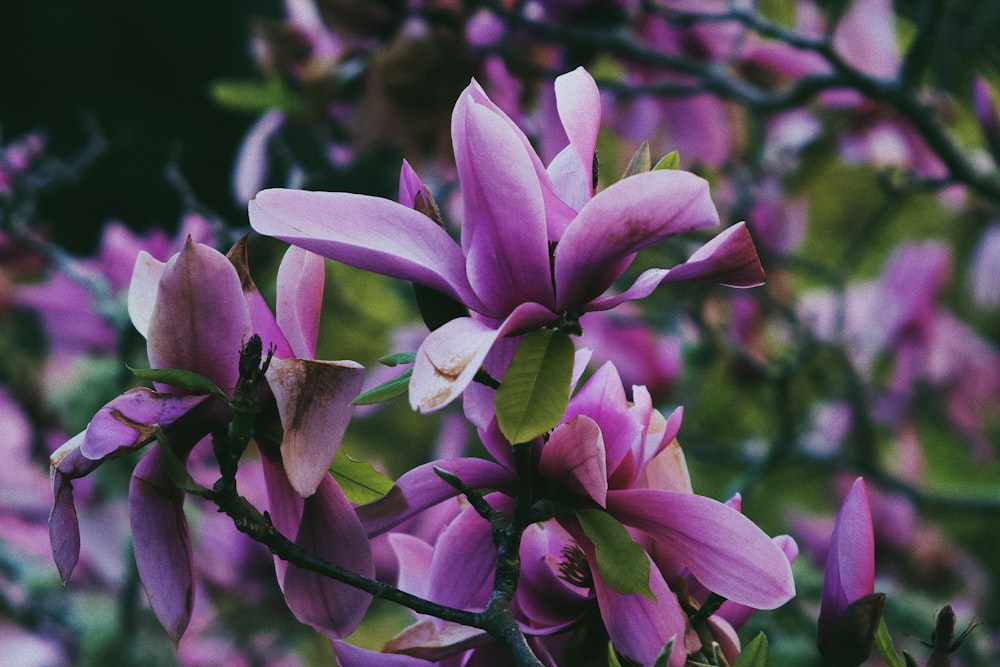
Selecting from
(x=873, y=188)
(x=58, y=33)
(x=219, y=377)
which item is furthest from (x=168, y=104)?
(x=219, y=377)

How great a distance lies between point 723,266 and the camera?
389 mm

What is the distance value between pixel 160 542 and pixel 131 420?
0.18 feet

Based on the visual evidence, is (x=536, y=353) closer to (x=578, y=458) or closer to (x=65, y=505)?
(x=578, y=458)

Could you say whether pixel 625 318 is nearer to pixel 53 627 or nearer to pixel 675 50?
pixel 675 50

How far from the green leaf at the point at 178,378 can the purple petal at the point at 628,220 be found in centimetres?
14

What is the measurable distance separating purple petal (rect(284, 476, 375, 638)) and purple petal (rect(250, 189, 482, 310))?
95 mm

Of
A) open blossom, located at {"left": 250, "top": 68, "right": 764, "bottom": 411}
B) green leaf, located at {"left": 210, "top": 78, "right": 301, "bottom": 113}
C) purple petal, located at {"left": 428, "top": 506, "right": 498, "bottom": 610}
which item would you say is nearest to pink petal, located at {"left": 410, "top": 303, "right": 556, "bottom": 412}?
open blossom, located at {"left": 250, "top": 68, "right": 764, "bottom": 411}

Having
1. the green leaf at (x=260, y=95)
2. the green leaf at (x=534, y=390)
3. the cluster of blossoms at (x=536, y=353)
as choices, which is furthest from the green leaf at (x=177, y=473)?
the green leaf at (x=260, y=95)

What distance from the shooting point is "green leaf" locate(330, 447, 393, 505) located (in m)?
0.44

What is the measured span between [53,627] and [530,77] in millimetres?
773

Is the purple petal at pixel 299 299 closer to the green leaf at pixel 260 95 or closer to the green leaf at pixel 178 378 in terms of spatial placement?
the green leaf at pixel 178 378

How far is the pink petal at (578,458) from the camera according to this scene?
0.40 m

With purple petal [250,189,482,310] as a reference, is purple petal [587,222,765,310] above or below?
above

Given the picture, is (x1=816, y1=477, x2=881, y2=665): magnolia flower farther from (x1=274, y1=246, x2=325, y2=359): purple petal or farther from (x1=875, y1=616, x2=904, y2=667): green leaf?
(x1=274, y1=246, x2=325, y2=359): purple petal
